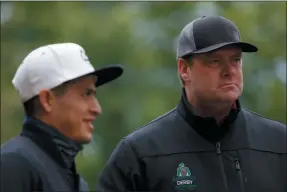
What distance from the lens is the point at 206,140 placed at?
13.4 ft

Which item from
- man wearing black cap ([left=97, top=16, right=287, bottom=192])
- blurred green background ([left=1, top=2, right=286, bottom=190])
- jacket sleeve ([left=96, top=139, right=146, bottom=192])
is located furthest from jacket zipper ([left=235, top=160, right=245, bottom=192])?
blurred green background ([left=1, top=2, right=286, bottom=190])

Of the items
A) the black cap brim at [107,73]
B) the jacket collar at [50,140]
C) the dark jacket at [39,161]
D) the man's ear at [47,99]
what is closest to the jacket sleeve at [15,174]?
the dark jacket at [39,161]

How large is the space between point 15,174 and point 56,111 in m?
0.49

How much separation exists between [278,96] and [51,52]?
9.95 m

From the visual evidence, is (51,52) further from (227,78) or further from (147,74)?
(147,74)

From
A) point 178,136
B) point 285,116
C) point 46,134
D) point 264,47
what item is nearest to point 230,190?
point 178,136

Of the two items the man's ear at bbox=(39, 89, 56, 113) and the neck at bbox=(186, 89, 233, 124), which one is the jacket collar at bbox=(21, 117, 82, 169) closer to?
the man's ear at bbox=(39, 89, 56, 113)

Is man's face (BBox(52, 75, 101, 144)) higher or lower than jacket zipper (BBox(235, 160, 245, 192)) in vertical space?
higher

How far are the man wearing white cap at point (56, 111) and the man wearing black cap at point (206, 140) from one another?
200 mm

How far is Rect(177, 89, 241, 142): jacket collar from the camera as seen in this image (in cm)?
408

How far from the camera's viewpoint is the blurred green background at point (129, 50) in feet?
45.5

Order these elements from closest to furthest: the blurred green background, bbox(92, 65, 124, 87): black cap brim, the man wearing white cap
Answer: the man wearing white cap < bbox(92, 65, 124, 87): black cap brim < the blurred green background

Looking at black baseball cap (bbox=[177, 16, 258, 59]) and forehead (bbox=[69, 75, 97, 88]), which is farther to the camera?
forehead (bbox=[69, 75, 97, 88])

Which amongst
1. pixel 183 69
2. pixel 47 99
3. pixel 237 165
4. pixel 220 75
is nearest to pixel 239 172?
pixel 237 165
